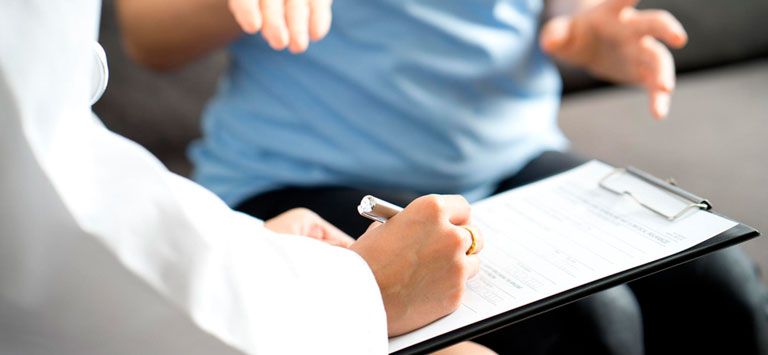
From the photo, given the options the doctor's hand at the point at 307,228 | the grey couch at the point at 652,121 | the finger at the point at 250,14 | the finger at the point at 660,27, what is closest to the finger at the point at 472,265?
the doctor's hand at the point at 307,228

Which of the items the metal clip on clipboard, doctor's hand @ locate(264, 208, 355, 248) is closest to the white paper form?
the metal clip on clipboard

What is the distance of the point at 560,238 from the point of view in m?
0.45

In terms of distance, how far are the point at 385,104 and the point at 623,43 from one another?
26 centimetres

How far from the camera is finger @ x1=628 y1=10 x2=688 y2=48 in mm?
591

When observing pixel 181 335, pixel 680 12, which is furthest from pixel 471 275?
pixel 680 12

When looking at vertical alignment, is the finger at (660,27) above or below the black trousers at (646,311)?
above

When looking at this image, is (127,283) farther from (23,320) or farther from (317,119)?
(317,119)

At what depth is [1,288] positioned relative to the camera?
11.6 inches

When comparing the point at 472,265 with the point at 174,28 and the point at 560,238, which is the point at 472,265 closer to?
the point at 560,238

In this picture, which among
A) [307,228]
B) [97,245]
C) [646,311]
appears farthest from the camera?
[646,311]

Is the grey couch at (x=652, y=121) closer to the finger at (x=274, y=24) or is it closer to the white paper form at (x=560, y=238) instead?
the white paper form at (x=560, y=238)

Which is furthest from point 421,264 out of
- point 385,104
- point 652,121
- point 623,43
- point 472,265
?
point 652,121

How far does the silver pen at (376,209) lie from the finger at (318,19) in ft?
0.47

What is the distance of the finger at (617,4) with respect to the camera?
64 cm
